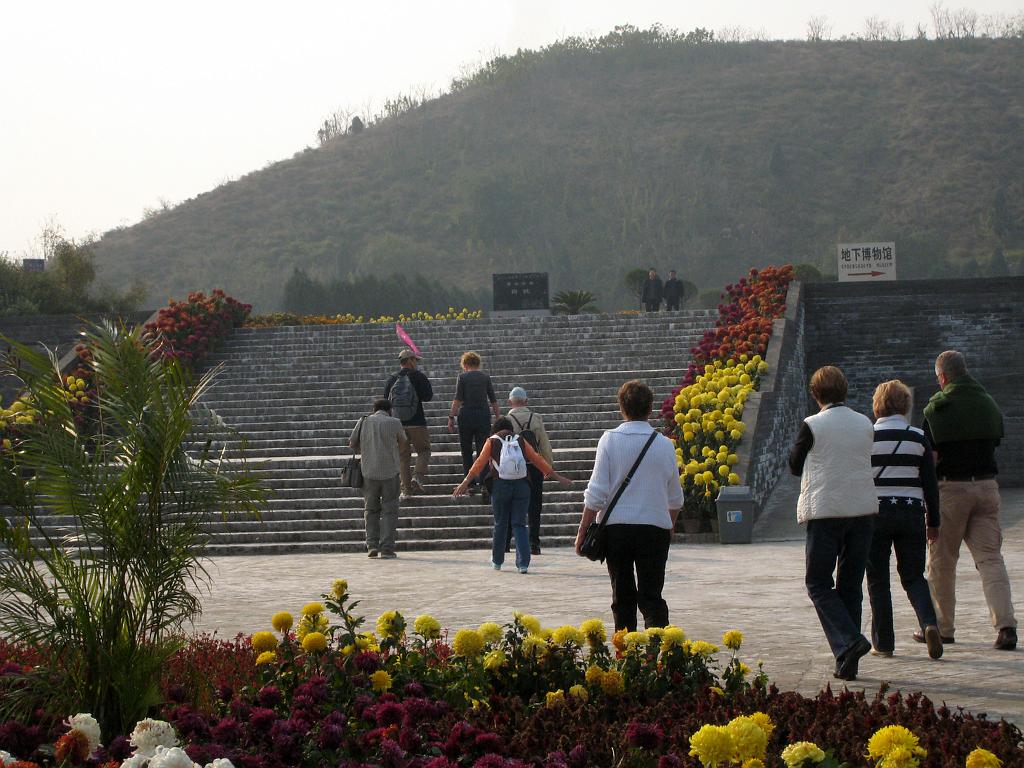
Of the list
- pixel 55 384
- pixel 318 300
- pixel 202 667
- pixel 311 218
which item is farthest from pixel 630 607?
pixel 311 218

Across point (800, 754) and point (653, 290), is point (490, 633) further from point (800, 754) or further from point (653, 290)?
point (653, 290)

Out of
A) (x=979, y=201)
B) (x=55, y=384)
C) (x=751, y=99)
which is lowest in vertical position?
(x=55, y=384)

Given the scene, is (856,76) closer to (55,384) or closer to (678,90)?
(678,90)

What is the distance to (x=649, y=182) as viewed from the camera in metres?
71.7

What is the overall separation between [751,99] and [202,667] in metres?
77.6

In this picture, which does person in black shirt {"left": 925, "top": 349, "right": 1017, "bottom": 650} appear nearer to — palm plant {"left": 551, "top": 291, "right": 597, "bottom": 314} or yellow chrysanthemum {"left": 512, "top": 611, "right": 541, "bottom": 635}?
yellow chrysanthemum {"left": 512, "top": 611, "right": 541, "bottom": 635}

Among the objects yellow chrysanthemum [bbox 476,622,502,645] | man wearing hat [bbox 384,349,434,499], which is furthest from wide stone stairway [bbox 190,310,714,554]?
yellow chrysanthemum [bbox 476,622,502,645]

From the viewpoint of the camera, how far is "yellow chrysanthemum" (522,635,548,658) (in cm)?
543

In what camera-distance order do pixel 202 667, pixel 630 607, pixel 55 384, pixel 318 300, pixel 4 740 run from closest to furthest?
pixel 4 740, pixel 55 384, pixel 202 667, pixel 630 607, pixel 318 300

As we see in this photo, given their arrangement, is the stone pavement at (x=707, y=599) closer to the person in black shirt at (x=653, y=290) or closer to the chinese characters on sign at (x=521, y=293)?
the person in black shirt at (x=653, y=290)

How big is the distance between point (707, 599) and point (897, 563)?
251 centimetres

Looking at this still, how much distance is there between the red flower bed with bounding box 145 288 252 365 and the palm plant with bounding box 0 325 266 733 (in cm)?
1723

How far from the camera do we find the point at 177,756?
3508 millimetres

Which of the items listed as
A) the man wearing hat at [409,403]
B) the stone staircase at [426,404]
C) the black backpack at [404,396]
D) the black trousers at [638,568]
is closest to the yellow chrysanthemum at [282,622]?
the black trousers at [638,568]
